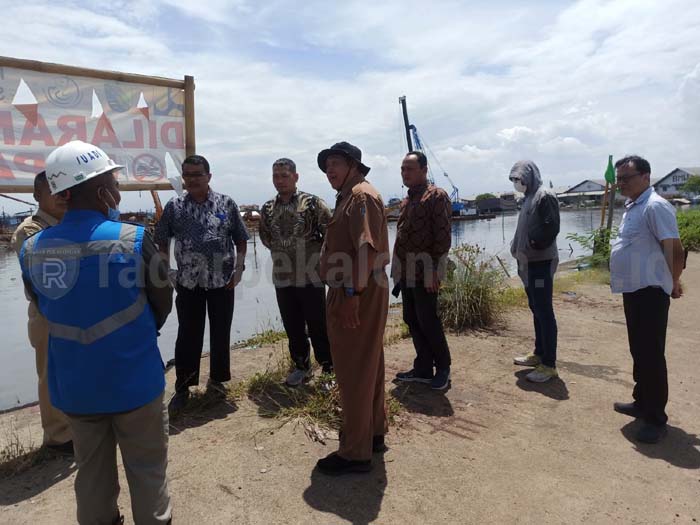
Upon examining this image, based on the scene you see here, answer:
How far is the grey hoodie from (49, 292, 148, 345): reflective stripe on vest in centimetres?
320

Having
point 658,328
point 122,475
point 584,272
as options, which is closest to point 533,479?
point 658,328

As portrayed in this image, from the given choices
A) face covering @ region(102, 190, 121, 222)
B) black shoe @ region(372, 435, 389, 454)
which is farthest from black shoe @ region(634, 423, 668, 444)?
face covering @ region(102, 190, 121, 222)

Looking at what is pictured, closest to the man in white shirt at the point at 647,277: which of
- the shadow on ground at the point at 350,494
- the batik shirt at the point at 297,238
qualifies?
the shadow on ground at the point at 350,494

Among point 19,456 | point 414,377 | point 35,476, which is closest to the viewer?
point 35,476

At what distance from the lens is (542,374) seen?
4.16m

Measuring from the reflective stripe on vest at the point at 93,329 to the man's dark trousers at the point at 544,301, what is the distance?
3307 mm

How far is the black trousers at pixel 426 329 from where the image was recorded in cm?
392

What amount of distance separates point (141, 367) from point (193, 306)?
1751mm

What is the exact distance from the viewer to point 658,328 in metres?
3.11

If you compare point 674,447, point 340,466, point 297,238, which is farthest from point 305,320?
point 674,447

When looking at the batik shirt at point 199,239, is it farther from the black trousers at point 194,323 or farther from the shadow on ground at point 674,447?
the shadow on ground at point 674,447

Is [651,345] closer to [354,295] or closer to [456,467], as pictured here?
[456,467]

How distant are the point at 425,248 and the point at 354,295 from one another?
1491mm

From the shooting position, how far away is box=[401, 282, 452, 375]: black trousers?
392 centimetres
